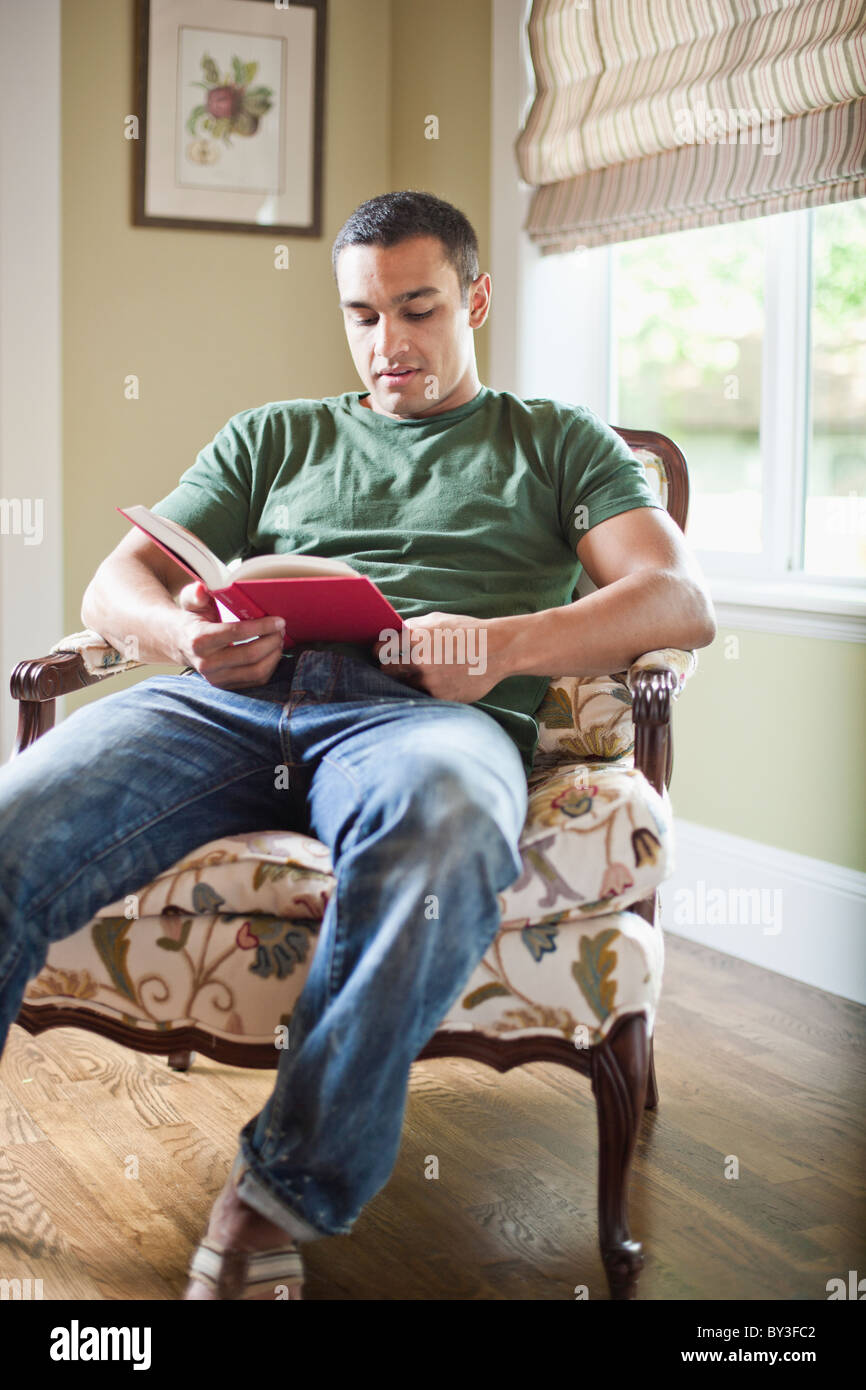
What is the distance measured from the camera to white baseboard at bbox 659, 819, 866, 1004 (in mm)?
2414

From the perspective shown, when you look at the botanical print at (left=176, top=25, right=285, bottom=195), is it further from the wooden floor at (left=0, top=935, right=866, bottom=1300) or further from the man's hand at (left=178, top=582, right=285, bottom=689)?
the wooden floor at (left=0, top=935, right=866, bottom=1300)

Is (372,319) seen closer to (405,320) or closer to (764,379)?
(405,320)

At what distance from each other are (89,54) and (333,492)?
168cm

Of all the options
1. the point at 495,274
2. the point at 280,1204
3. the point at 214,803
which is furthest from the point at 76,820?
the point at 495,274

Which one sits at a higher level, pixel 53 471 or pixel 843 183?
pixel 843 183

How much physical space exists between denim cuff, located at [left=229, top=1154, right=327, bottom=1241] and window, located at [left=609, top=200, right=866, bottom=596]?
1682 mm

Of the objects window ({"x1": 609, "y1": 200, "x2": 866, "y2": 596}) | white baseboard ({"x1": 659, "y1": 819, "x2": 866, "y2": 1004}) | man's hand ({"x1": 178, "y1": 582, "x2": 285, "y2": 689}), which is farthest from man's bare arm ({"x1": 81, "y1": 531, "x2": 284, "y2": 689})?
window ({"x1": 609, "y1": 200, "x2": 866, "y2": 596})

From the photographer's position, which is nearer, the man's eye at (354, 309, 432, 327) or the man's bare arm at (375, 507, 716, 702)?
the man's bare arm at (375, 507, 716, 702)

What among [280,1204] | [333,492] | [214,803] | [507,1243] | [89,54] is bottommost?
[507,1243]

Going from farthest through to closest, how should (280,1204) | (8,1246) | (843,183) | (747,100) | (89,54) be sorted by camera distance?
1. (89,54)
2. (747,100)
3. (843,183)
4. (8,1246)
5. (280,1204)

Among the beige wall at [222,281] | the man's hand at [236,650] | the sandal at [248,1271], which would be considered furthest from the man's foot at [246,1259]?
the beige wall at [222,281]

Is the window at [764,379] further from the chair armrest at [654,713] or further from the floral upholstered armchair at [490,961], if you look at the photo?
the floral upholstered armchair at [490,961]
